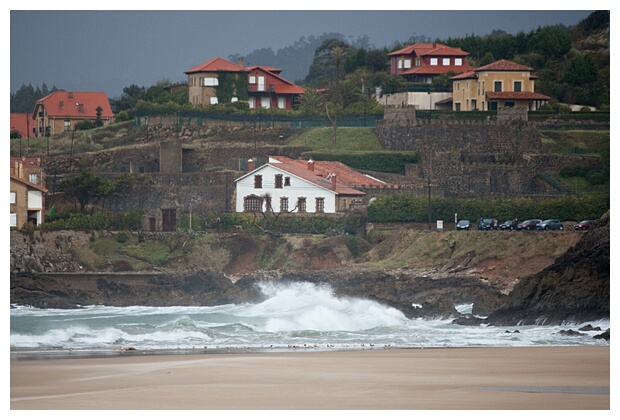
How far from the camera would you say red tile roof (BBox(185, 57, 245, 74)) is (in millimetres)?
55659

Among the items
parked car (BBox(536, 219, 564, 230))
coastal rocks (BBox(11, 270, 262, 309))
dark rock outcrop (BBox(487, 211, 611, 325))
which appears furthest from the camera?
parked car (BBox(536, 219, 564, 230))

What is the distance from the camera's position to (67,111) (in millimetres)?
60656

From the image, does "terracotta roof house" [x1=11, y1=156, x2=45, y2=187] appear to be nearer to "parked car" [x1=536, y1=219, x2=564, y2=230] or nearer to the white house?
the white house

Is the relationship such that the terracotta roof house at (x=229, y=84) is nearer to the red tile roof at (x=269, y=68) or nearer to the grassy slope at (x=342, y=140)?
the red tile roof at (x=269, y=68)

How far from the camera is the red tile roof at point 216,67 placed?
5566 centimetres

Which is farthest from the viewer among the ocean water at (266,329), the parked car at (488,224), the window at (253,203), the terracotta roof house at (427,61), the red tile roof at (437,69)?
the terracotta roof house at (427,61)

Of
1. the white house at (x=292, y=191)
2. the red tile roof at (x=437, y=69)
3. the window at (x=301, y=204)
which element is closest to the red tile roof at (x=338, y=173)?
the white house at (x=292, y=191)

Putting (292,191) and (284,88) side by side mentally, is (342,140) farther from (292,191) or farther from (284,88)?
(292,191)

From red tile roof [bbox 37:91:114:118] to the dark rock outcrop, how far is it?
2978 cm

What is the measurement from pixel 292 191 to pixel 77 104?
16.8m

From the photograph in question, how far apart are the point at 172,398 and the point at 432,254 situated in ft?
74.1

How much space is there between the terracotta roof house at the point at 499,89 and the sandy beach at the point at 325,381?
3082 centimetres

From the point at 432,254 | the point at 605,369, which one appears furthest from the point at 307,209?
the point at 605,369

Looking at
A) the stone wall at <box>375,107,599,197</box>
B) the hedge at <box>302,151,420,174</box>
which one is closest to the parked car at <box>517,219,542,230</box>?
the stone wall at <box>375,107,599,197</box>
